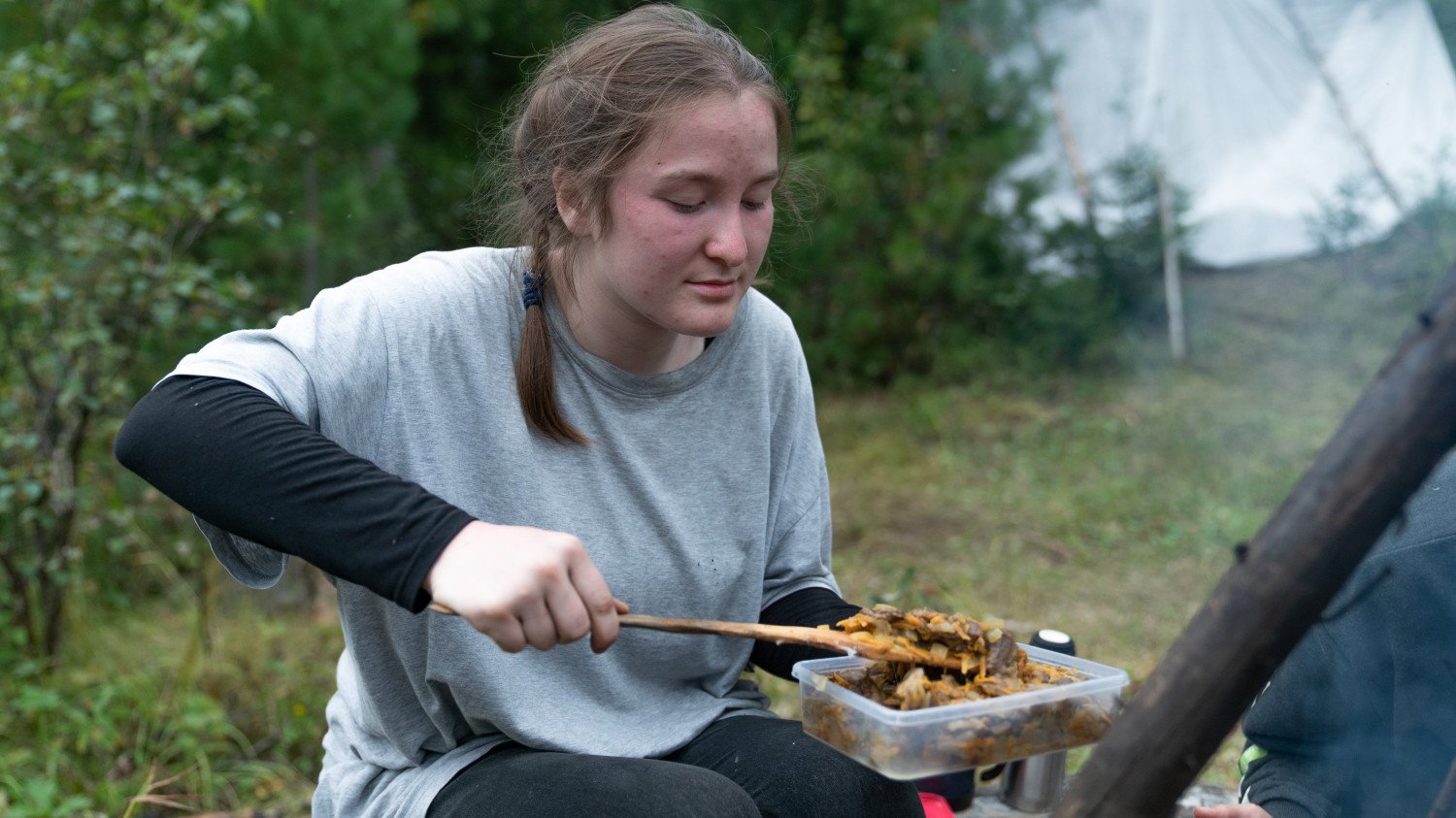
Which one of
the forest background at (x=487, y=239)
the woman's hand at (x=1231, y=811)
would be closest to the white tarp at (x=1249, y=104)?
the forest background at (x=487, y=239)

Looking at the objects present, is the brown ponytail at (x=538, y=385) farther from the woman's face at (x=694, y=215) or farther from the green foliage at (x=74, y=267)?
the green foliage at (x=74, y=267)

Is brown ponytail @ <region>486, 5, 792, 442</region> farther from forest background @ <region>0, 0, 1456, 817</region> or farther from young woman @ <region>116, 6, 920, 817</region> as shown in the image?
forest background @ <region>0, 0, 1456, 817</region>

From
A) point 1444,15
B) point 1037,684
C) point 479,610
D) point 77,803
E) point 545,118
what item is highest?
point 1444,15

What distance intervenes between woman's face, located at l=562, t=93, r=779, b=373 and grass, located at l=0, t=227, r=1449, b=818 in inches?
60.7

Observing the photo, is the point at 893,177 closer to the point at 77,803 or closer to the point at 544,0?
the point at 544,0

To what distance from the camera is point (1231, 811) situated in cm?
157

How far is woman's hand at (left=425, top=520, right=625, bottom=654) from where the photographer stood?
4.10 feet

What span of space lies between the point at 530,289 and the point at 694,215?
0.98 ft

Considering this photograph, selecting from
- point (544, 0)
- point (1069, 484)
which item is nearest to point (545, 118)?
point (1069, 484)

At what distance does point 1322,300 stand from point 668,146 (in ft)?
23.1

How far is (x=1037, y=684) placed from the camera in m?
1.46

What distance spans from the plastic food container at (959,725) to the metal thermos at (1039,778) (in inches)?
40.5

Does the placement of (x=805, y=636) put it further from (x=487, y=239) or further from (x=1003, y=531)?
(x=1003, y=531)

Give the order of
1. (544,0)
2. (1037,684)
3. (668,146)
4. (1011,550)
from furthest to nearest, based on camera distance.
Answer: (544,0) → (1011,550) → (668,146) → (1037,684)
